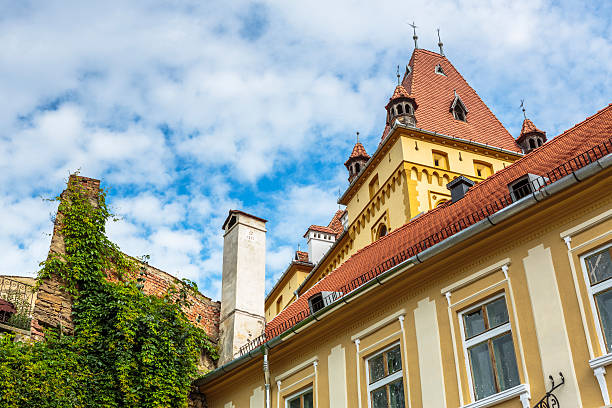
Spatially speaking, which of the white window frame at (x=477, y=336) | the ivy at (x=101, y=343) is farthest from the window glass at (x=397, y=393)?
the ivy at (x=101, y=343)

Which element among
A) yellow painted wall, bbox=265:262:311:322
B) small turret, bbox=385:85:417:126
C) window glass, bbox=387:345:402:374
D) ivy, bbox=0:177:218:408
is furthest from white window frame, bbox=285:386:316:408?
yellow painted wall, bbox=265:262:311:322

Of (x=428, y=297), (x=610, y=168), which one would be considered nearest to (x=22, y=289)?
(x=428, y=297)

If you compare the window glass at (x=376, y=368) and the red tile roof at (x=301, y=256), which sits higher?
the red tile roof at (x=301, y=256)

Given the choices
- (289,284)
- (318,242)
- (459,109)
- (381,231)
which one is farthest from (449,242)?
(318,242)

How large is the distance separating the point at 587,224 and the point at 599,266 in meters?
0.61

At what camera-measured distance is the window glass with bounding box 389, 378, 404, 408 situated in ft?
37.6

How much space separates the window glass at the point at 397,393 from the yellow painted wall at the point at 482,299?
0.19 m

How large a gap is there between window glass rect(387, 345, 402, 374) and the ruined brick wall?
217 inches

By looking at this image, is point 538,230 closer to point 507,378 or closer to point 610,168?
point 610,168

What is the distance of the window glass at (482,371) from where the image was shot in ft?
33.6

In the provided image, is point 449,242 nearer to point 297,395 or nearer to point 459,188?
point 297,395

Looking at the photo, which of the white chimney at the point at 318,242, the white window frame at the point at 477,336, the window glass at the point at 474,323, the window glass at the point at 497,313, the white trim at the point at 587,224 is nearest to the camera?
the white trim at the point at 587,224

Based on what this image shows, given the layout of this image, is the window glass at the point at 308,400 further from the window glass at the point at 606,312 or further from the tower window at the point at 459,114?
the tower window at the point at 459,114

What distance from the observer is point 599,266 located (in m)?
9.70
